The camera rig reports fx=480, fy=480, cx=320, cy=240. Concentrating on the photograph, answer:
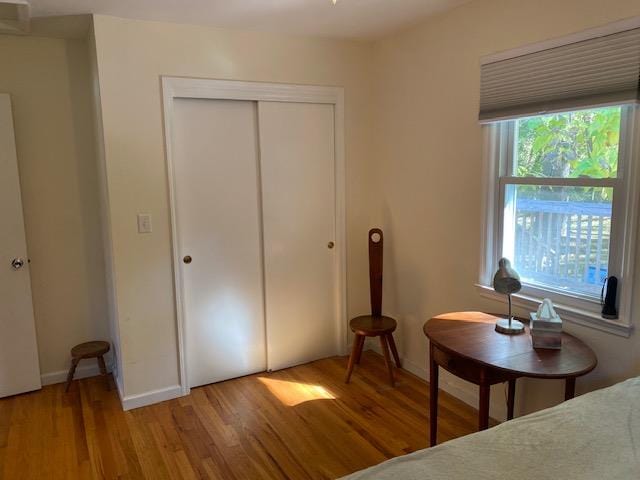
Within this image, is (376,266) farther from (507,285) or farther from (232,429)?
(232,429)

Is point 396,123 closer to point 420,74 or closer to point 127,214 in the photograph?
point 420,74

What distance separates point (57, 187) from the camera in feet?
10.7

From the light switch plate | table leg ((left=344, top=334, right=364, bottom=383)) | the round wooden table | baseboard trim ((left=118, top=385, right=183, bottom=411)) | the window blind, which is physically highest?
the window blind

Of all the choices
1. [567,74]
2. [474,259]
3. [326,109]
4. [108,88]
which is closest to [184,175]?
[108,88]

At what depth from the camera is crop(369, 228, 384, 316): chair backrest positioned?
340cm

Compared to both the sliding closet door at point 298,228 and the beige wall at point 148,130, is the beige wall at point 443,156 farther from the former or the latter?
the beige wall at point 148,130

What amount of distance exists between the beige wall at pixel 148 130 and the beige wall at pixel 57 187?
65 cm

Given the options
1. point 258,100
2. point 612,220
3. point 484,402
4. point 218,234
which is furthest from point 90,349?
point 612,220

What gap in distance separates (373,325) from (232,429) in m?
1.12

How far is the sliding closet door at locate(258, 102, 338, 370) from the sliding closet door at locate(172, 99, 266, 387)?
87mm

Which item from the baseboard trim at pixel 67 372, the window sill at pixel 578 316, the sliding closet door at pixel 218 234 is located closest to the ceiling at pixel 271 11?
the sliding closet door at pixel 218 234

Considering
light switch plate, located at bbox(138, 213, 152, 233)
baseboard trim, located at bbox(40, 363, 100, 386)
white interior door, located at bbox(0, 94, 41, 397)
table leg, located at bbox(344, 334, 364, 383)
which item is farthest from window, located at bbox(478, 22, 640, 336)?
white interior door, located at bbox(0, 94, 41, 397)

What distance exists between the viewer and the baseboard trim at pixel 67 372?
3.35 metres

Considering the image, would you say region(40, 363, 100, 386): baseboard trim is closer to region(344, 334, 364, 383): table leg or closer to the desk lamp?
region(344, 334, 364, 383): table leg
